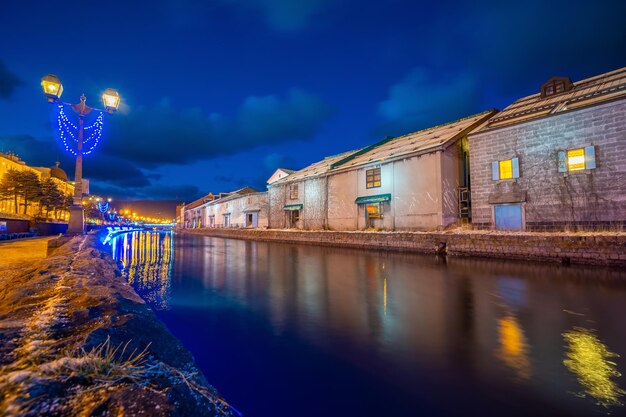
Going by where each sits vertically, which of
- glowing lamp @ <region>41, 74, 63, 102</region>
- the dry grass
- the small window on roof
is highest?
the small window on roof

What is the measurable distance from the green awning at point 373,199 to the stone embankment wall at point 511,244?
3.40 metres

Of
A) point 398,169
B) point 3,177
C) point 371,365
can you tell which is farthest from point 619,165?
point 3,177

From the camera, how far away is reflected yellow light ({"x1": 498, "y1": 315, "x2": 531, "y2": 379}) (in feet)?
11.4

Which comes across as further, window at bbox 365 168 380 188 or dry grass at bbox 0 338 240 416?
window at bbox 365 168 380 188

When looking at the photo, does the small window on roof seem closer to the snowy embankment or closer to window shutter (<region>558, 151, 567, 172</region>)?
window shutter (<region>558, 151, 567, 172</region>)

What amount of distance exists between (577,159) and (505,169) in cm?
307

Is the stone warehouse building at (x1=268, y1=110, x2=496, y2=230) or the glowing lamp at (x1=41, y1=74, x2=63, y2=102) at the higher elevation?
the glowing lamp at (x1=41, y1=74, x2=63, y2=102)

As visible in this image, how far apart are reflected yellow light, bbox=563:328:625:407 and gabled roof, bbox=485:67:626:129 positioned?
45.2 ft

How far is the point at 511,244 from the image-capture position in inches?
494

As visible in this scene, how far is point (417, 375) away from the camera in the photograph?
130 inches

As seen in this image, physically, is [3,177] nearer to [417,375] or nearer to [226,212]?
[226,212]

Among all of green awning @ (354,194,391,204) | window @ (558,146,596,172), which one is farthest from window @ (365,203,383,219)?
window @ (558,146,596,172)

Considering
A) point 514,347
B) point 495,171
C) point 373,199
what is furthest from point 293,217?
point 514,347

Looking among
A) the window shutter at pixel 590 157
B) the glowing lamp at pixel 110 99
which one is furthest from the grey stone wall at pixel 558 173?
the glowing lamp at pixel 110 99
